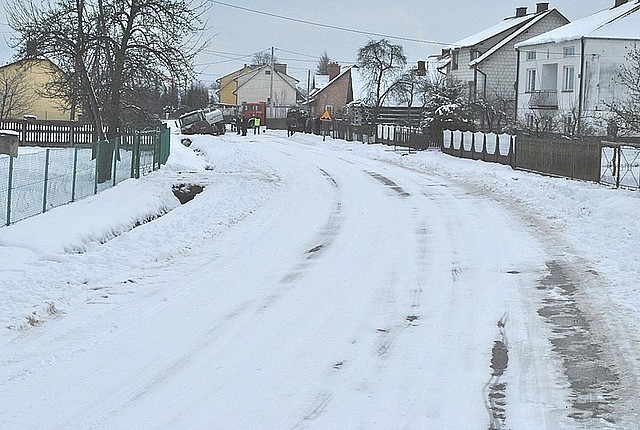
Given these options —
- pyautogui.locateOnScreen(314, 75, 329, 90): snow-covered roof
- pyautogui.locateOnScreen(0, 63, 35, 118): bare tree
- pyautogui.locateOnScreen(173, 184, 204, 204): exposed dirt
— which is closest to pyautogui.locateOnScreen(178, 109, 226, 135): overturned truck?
pyautogui.locateOnScreen(0, 63, 35, 118): bare tree

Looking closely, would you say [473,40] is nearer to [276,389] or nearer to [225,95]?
[276,389]

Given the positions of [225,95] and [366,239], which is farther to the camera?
[225,95]

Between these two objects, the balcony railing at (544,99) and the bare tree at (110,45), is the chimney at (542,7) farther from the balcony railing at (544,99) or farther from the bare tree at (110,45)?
the bare tree at (110,45)

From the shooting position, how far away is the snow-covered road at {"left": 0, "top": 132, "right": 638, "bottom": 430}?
23.3ft

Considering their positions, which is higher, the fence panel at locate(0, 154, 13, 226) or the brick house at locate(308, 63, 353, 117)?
the brick house at locate(308, 63, 353, 117)

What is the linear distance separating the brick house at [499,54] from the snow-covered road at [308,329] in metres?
46.2

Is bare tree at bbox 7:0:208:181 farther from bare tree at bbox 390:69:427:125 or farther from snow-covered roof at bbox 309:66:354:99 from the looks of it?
snow-covered roof at bbox 309:66:354:99

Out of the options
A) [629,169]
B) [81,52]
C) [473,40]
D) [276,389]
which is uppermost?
[473,40]

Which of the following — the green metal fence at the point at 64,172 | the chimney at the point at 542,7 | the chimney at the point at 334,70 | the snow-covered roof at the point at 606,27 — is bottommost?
the green metal fence at the point at 64,172

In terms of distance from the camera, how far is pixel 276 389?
7.59m

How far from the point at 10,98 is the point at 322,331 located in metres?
54.2

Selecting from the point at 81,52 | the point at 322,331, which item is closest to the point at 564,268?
the point at 322,331

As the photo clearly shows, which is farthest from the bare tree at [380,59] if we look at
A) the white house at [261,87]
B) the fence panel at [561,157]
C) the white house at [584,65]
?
the white house at [261,87]

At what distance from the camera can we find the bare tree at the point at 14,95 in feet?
188
